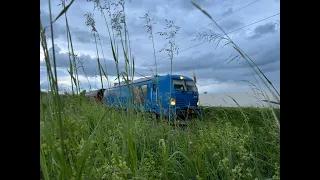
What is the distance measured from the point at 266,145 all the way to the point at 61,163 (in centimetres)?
248
